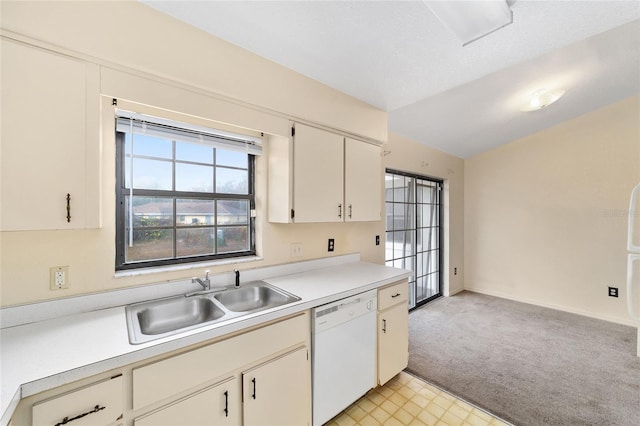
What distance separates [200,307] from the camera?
1589mm

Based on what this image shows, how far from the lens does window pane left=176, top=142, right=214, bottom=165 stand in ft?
5.69

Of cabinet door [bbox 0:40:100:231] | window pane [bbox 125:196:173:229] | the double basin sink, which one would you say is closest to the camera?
cabinet door [bbox 0:40:100:231]

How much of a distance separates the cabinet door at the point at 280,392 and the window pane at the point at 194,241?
909 millimetres

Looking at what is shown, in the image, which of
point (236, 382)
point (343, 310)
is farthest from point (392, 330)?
point (236, 382)

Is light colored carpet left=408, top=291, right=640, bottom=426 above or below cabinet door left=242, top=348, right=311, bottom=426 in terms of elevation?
below

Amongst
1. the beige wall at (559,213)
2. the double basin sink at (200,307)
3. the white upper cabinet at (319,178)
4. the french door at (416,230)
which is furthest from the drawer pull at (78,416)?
the beige wall at (559,213)

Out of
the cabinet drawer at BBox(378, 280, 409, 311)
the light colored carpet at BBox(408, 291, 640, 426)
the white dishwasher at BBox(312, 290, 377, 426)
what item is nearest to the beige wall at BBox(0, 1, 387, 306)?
the white dishwasher at BBox(312, 290, 377, 426)

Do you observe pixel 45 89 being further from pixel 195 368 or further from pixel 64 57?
pixel 195 368

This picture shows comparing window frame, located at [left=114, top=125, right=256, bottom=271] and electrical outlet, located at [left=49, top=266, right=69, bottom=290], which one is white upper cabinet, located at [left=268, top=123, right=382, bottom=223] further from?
electrical outlet, located at [left=49, top=266, right=69, bottom=290]

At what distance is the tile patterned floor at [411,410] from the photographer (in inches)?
69.5

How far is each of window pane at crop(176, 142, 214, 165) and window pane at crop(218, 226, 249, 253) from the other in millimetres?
528

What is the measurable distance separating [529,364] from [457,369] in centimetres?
74

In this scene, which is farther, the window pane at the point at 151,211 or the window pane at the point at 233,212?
the window pane at the point at 233,212

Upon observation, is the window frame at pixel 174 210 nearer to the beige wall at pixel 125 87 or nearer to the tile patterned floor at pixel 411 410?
the beige wall at pixel 125 87
